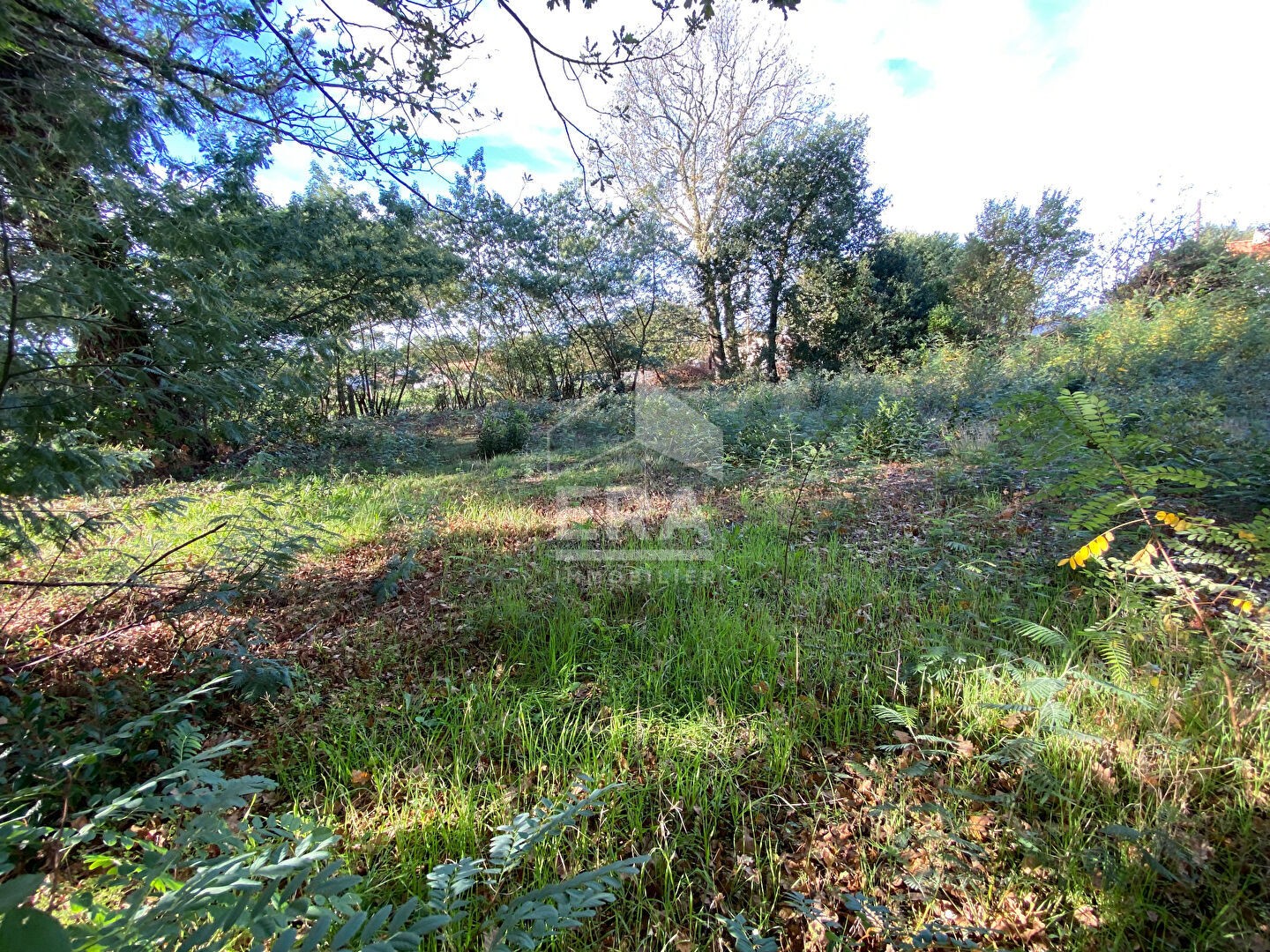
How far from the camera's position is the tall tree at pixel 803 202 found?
12195mm

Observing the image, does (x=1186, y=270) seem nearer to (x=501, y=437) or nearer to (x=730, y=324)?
(x=730, y=324)

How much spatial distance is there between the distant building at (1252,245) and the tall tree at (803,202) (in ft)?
22.0

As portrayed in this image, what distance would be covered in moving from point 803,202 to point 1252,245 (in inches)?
333

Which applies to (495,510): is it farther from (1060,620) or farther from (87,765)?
(1060,620)

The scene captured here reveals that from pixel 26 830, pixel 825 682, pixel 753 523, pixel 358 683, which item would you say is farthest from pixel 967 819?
pixel 753 523

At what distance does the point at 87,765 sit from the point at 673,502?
13.3ft

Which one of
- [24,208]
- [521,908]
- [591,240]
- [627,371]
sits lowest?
[521,908]

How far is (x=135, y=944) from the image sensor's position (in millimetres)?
608

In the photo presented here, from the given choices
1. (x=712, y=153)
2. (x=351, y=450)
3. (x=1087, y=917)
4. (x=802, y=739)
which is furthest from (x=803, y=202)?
Answer: (x=1087, y=917)

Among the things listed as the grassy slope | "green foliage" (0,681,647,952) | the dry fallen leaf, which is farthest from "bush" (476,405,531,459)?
the dry fallen leaf

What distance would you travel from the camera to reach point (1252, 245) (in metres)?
9.08

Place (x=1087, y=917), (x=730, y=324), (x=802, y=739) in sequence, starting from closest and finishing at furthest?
(x=1087, y=917) → (x=802, y=739) → (x=730, y=324)

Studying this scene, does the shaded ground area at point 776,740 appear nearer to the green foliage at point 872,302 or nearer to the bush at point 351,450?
the bush at point 351,450

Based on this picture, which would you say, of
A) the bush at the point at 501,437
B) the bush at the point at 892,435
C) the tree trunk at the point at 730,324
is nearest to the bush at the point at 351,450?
the bush at the point at 501,437
